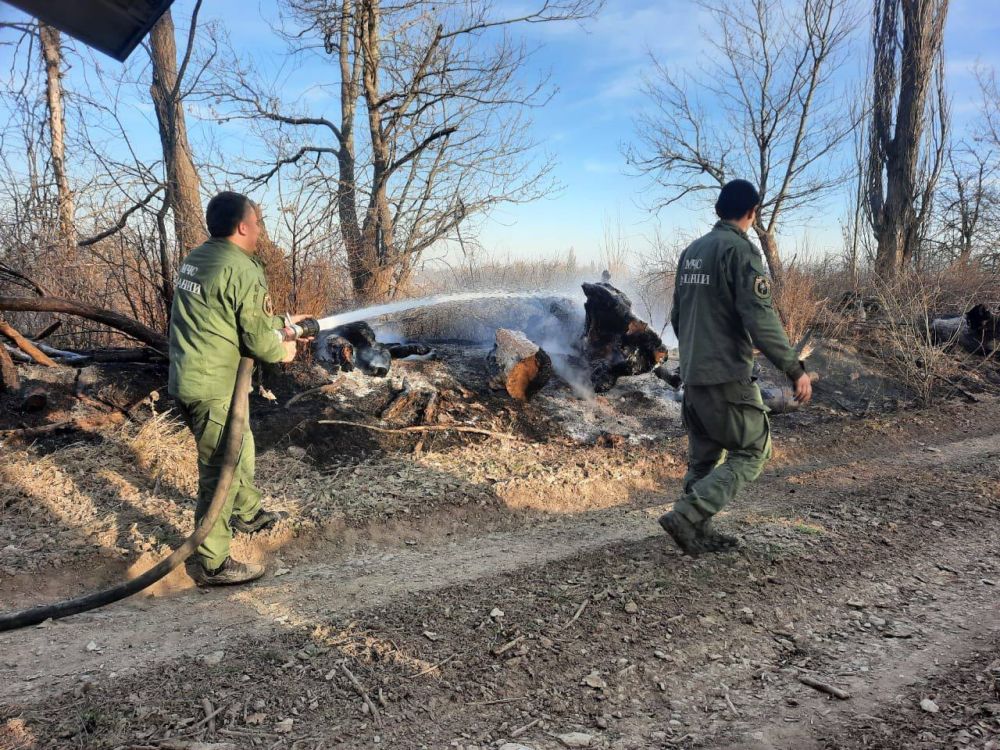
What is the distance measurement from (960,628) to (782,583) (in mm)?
793

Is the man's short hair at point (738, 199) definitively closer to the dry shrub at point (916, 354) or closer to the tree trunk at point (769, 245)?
the dry shrub at point (916, 354)

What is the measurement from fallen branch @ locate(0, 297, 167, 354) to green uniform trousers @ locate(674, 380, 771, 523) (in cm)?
508

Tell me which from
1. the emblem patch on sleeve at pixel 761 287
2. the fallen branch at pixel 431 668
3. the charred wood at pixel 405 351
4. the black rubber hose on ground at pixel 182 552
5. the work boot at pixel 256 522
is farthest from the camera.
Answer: the charred wood at pixel 405 351

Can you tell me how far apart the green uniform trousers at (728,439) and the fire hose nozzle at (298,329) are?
250cm

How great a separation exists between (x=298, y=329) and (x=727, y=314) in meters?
2.69

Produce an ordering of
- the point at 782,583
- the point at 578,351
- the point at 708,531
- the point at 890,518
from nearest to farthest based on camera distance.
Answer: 1. the point at 782,583
2. the point at 708,531
3. the point at 890,518
4. the point at 578,351

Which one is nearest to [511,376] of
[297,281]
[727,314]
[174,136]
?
[297,281]

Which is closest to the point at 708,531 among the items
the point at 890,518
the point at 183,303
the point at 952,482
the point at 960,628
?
the point at 960,628

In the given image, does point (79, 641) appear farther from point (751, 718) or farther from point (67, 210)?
point (67, 210)

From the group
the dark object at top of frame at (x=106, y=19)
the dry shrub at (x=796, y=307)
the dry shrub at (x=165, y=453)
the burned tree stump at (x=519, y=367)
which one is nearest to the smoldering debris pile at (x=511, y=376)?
the burned tree stump at (x=519, y=367)

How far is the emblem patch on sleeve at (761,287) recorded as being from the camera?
11.5 feet

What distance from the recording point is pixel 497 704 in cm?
254

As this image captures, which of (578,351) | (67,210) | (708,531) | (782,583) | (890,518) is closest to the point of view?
(782,583)

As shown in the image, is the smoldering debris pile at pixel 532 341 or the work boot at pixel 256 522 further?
the smoldering debris pile at pixel 532 341
